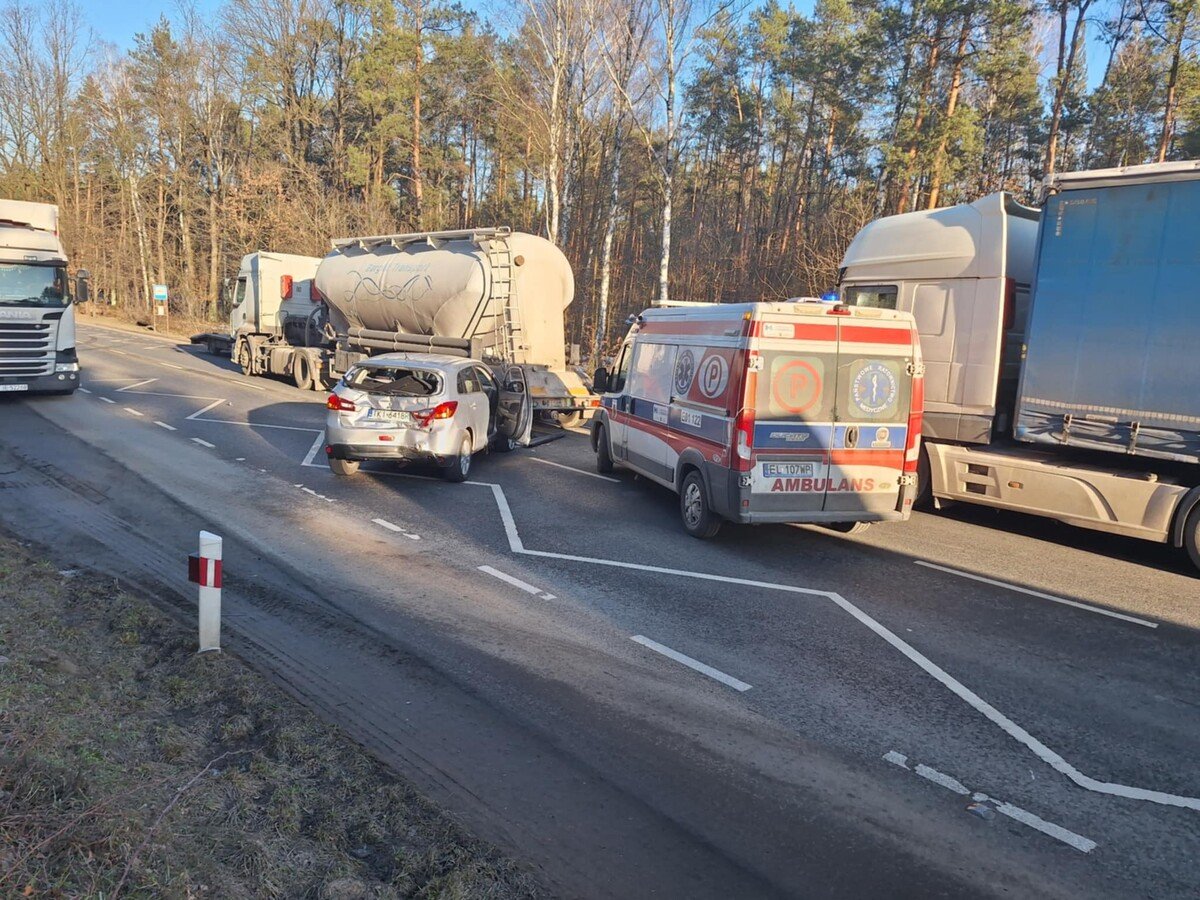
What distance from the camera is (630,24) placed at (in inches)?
1016

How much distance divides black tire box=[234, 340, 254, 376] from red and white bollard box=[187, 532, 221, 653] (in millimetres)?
21419

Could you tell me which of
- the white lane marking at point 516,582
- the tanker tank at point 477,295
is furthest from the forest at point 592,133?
the white lane marking at point 516,582

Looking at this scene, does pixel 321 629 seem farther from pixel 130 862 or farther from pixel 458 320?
pixel 458 320

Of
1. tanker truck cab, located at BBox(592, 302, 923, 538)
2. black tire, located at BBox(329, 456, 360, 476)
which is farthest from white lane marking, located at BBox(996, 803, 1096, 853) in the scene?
black tire, located at BBox(329, 456, 360, 476)

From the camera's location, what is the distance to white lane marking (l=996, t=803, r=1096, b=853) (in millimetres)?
4023

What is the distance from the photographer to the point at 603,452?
494 inches

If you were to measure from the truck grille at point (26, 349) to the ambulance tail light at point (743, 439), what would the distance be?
14.6 metres

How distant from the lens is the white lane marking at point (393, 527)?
9023 mm

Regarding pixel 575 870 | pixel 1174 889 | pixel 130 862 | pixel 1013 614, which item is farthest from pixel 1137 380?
pixel 130 862

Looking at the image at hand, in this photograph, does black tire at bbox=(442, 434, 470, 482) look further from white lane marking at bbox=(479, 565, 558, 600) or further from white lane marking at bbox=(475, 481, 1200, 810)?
white lane marking at bbox=(479, 565, 558, 600)

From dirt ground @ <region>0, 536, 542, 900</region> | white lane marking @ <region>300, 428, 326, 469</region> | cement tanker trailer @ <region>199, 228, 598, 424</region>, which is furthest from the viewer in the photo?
cement tanker trailer @ <region>199, 228, 598, 424</region>

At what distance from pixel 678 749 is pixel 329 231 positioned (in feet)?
128

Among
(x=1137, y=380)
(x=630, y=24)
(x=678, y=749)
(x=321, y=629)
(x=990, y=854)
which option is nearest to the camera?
(x=990, y=854)

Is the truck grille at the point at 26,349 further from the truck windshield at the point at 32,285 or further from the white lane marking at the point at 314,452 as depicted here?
the white lane marking at the point at 314,452
